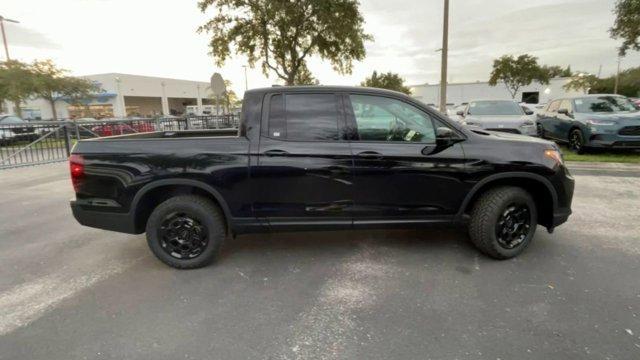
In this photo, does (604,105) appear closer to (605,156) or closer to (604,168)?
(605,156)

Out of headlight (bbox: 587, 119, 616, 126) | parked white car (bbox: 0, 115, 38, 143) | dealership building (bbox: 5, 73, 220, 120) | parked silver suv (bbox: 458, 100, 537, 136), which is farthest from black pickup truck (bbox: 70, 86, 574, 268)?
dealership building (bbox: 5, 73, 220, 120)

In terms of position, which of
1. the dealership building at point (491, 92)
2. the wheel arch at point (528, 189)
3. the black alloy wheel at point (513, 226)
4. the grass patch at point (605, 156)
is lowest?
the grass patch at point (605, 156)

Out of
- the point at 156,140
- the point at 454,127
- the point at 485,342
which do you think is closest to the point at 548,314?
the point at 485,342

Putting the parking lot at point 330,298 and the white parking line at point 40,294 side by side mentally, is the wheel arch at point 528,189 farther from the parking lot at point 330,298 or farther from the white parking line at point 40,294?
the white parking line at point 40,294

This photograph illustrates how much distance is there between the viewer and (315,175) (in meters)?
3.66

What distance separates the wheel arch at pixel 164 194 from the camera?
364 cm

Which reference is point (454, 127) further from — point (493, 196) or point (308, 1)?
point (308, 1)

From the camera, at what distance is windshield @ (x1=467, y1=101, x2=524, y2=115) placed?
428 inches

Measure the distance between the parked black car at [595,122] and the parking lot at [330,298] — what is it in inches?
216

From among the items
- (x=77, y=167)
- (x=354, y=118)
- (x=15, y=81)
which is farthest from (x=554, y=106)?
(x=15, y=81)

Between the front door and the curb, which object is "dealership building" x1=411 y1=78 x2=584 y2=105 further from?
the front door

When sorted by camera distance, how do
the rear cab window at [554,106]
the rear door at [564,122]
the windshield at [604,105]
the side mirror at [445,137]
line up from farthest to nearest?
the rear cab window at [554,106] → the rear door at [564,122] → the windshield at [604,105] → the side mirror at [445,137]

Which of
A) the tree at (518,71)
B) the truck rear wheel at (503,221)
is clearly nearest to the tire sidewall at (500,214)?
the truck rear wheel at (503,221)

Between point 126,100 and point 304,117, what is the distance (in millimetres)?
60785
